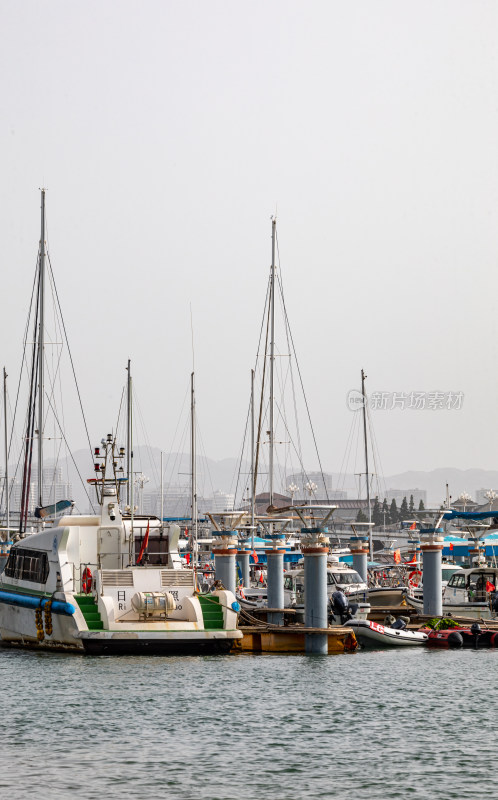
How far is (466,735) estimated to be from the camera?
2370 centimetres

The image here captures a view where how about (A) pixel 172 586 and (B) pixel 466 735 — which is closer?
(B) pixel 466 735

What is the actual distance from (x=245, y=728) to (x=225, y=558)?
63.3ft

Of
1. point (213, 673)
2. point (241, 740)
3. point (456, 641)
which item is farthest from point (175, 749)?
point (456, 641)

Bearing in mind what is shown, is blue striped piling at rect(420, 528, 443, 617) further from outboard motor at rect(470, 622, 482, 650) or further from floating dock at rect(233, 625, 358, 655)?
floating dock at rect(233, 625, 358, 655)

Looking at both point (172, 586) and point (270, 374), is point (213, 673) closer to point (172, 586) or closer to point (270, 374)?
point (172, 586)

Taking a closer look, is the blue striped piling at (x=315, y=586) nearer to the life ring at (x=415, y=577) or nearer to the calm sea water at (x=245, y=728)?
the calm sea water at (x=245, y=728)

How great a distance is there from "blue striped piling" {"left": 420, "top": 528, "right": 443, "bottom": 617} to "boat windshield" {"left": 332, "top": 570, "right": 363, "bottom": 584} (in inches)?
311

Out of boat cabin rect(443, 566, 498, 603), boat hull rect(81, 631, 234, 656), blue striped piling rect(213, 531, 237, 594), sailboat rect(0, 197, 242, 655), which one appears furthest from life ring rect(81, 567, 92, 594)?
boat cabin rect(443, 566, 498, 603)

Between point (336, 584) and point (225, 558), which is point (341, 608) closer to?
point (225, 558)

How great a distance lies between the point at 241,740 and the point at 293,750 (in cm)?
130

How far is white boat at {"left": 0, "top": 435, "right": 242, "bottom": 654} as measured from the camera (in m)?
32.9

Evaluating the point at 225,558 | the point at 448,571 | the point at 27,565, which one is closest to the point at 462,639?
the point at 225,558

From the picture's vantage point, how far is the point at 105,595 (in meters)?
33.8

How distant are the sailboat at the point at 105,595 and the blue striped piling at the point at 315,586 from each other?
228cm
